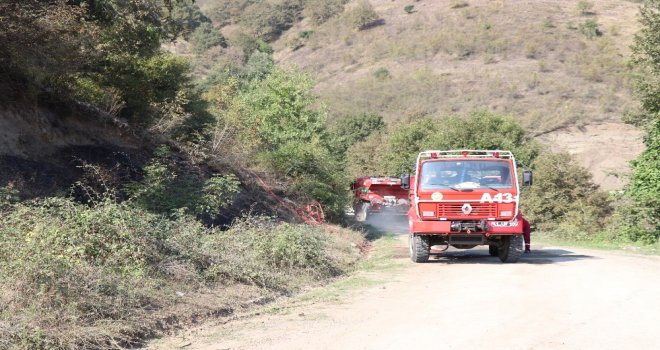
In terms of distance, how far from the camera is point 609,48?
3219 inches

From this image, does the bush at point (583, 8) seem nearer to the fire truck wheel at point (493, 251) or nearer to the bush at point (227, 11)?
the bush at point (227, 11)

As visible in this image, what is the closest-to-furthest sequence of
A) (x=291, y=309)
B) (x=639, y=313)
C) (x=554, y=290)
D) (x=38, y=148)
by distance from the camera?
1. (x=639, y=313)
2. (x=291, y=309)
3. (x=554, y=290)
4. (x=38, y=148)

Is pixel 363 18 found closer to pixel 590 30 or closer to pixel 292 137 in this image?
pixel 590 30

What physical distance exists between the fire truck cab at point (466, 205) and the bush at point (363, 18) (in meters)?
94.5

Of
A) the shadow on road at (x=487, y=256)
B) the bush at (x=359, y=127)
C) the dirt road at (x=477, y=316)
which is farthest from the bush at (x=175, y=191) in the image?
the bush at (x=359, y=127)

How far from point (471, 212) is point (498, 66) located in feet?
226

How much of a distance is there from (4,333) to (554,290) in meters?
7.88

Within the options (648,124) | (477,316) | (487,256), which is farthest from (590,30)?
(477,316)

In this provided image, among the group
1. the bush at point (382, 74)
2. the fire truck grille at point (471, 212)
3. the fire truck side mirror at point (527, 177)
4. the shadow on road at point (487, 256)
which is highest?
the fire truck side mirror at point (527, 177)

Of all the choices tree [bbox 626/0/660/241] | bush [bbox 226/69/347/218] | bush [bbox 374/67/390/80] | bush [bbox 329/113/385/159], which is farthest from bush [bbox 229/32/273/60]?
tree [bbox 626/0/660/241]

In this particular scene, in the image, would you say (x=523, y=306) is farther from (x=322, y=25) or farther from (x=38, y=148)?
(x=322, y=25)

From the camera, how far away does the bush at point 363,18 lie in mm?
108188

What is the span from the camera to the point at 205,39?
110812 millimetres

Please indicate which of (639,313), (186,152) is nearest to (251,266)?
(639,313)
